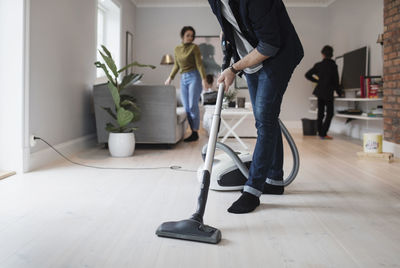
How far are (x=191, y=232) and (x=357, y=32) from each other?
552 cm

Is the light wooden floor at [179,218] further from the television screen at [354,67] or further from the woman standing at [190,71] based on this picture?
the television screen at [354,67]

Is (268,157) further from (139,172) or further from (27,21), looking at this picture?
(27,21)

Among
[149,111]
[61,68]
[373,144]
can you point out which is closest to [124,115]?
[149,111]

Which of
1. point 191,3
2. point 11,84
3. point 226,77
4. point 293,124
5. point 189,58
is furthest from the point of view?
point 293,124

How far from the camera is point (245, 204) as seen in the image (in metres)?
1.84

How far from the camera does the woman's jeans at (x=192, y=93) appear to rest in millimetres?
4895

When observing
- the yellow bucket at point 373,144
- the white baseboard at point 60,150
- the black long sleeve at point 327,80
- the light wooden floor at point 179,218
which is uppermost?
the black long sleeve at point 327,80

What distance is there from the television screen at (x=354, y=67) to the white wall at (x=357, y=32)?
0.37ft

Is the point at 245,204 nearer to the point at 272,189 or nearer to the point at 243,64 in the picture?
the point at 272,189

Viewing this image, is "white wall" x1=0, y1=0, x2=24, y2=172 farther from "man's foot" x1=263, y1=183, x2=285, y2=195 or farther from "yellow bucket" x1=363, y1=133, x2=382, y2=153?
"yellow bucket" x1=363, y1=133, x2=382, y2=153

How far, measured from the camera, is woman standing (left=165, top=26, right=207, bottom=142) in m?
4.76

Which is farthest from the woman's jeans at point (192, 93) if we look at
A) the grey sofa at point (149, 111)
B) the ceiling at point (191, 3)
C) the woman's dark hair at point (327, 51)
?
the ceiling at point (191, 3)

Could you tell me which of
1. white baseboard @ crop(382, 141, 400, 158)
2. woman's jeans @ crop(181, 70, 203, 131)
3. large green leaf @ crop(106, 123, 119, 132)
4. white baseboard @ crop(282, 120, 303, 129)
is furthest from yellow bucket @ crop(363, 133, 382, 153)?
white baseboard @ crop(282, 120, 303, 129)

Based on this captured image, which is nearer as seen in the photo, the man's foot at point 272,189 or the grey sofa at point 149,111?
the man's foot at point 272,189
